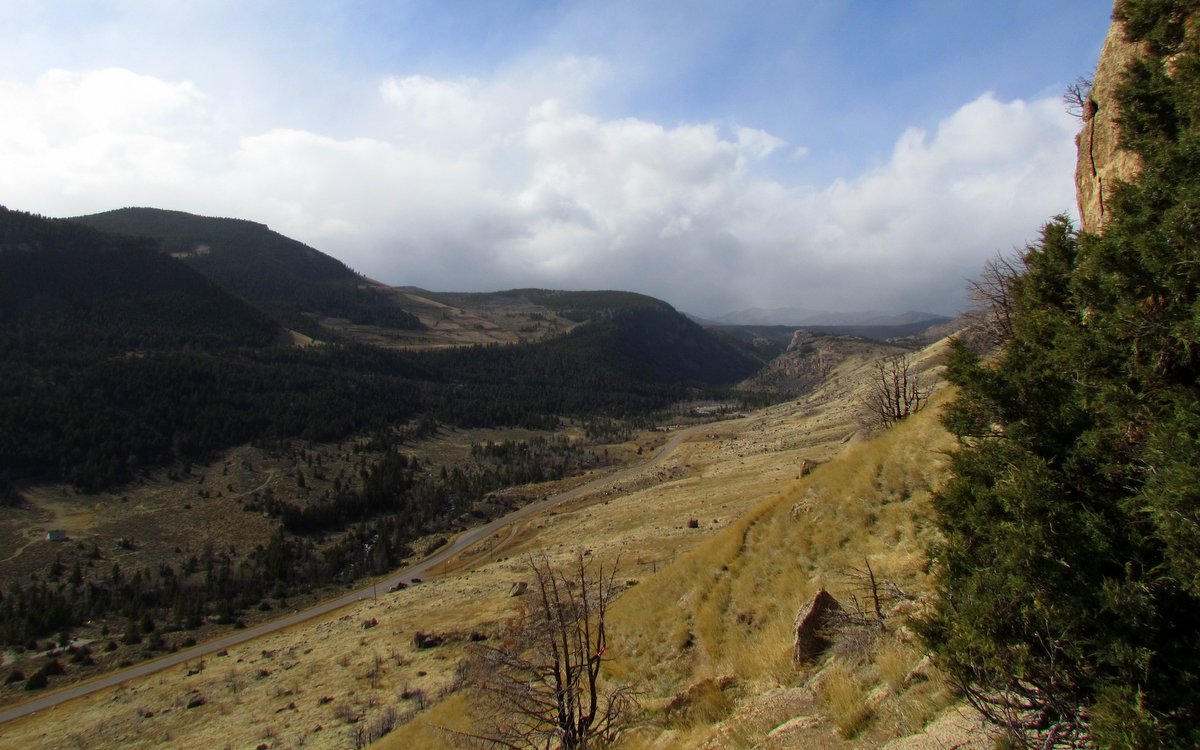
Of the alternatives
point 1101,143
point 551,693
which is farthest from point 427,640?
point 1101,143

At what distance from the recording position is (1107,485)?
6590mm

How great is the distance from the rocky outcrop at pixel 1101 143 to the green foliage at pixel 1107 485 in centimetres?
276

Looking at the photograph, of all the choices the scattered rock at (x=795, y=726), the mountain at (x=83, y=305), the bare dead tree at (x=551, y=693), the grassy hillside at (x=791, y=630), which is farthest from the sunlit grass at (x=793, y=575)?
the mountain at (x=83, y=305)

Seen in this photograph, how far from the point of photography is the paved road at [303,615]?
44225 millimetres

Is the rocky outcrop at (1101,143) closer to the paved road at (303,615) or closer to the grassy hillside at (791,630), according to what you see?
the grassy hillside at (791,630)

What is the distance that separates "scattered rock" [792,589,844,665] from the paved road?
58.4m

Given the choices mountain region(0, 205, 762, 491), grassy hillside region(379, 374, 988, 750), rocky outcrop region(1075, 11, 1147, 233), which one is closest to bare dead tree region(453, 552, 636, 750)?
grassy hillside region(379, 374, 988, 750)

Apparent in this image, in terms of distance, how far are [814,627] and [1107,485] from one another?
21.0 feet

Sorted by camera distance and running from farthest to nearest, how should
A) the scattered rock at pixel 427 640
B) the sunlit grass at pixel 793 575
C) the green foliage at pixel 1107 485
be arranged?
the scattered rock at pixel 427 640 → the sunlit grass at pixel 793 575 → the green foliage at pixel 1107 485

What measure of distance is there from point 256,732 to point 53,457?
99.6m

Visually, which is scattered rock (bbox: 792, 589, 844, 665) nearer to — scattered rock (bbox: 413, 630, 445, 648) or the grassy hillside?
the grassy hillside

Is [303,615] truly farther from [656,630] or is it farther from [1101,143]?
[1101,143]

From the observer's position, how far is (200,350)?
16250 centimetres

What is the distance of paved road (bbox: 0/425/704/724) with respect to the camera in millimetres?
44225
